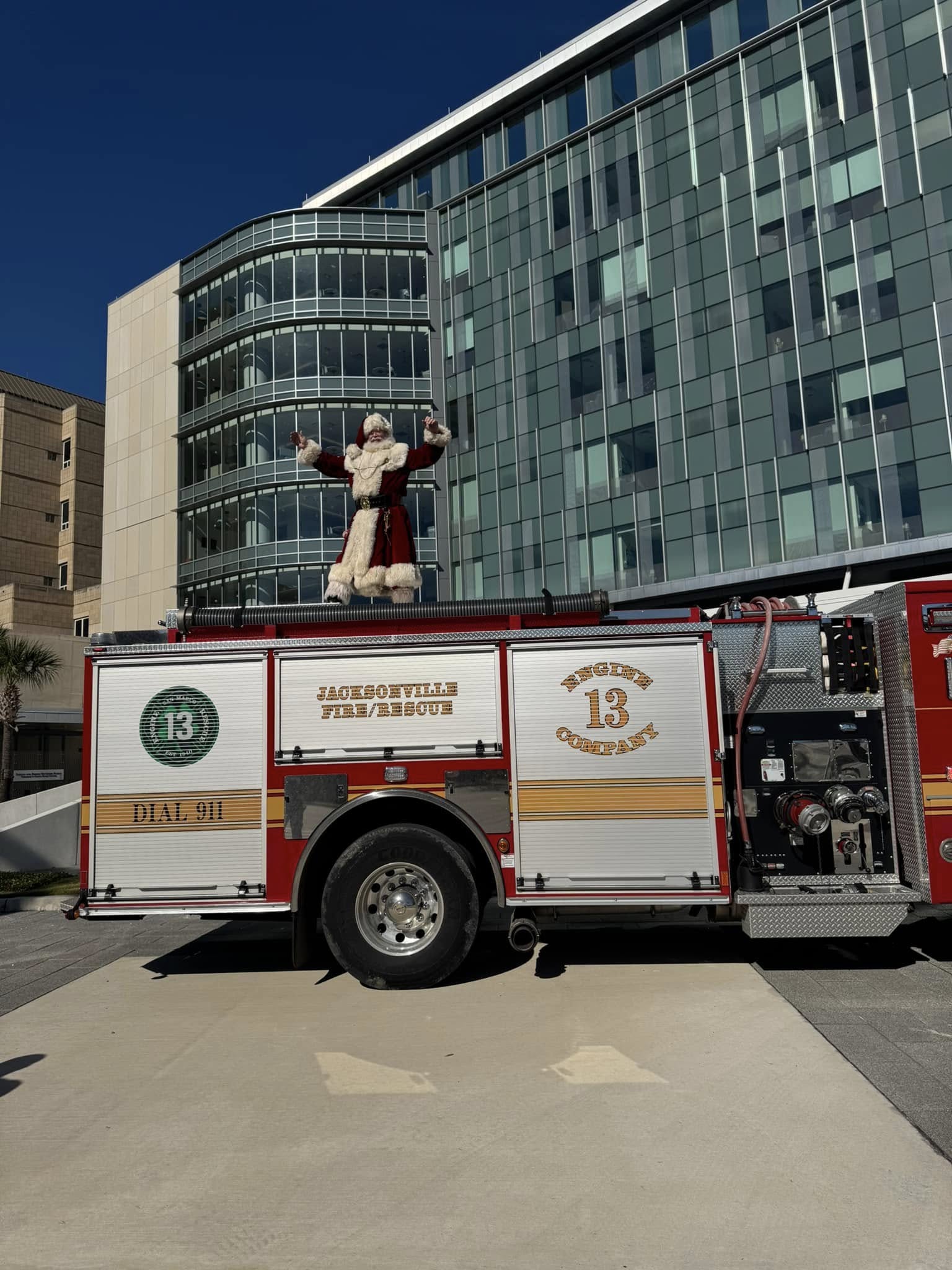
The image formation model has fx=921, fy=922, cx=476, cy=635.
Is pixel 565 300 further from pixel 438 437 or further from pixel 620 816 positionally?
pixel 620 816

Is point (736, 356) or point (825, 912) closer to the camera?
point (825, 912)

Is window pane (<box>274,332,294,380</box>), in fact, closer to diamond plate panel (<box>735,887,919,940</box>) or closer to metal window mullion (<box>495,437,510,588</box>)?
metal window mullion (<box>495,437,510,588</box>)

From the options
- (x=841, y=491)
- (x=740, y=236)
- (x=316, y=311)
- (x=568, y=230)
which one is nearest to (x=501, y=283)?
(x=568, y=230)

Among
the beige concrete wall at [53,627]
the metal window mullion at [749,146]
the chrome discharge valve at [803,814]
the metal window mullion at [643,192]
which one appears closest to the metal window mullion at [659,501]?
the metal window mullion at [749,146]

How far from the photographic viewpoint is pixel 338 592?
9602 millimetres

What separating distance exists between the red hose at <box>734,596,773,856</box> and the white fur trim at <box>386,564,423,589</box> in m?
3.83

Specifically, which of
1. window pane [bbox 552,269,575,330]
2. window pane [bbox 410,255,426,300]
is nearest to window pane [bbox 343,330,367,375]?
window pane [bbox 410,255,426,300]

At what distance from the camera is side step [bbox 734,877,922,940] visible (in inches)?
257

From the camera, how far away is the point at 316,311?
44281 mm

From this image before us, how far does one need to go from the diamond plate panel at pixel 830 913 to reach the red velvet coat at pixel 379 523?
15.7 feet

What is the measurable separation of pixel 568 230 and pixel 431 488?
540 inches

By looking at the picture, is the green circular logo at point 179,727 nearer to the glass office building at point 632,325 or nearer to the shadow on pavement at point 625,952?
the shadow on pavement at point 625,952

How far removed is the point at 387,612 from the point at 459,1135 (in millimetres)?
4032

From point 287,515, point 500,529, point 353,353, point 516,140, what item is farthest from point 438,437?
point 516,140
